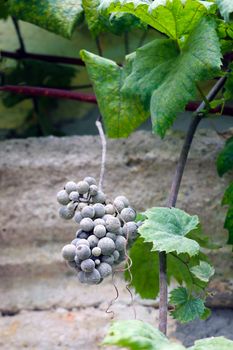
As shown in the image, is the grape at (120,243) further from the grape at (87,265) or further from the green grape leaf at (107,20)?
the green grape leaf at (107,20)

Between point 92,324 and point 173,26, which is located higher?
point 173,26

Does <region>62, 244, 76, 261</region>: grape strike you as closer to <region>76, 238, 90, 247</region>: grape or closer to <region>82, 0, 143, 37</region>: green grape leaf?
<region>76, 238, 90, 247</region>: grape

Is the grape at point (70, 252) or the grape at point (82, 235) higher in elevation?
the grape at point (82, 235)

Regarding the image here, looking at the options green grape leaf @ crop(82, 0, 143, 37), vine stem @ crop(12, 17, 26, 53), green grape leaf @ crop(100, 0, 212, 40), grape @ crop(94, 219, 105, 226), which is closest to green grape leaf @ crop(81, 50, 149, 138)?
green grape leaf @ crop(82, 0, 143, 37)

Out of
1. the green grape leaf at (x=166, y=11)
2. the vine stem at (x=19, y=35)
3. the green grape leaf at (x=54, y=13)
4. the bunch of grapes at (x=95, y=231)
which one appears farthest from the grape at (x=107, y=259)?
the vine stem at (x=19, y=35)

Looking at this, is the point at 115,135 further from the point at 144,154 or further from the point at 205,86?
the point at 205,86

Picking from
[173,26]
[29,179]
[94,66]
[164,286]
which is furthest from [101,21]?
[164,286]
